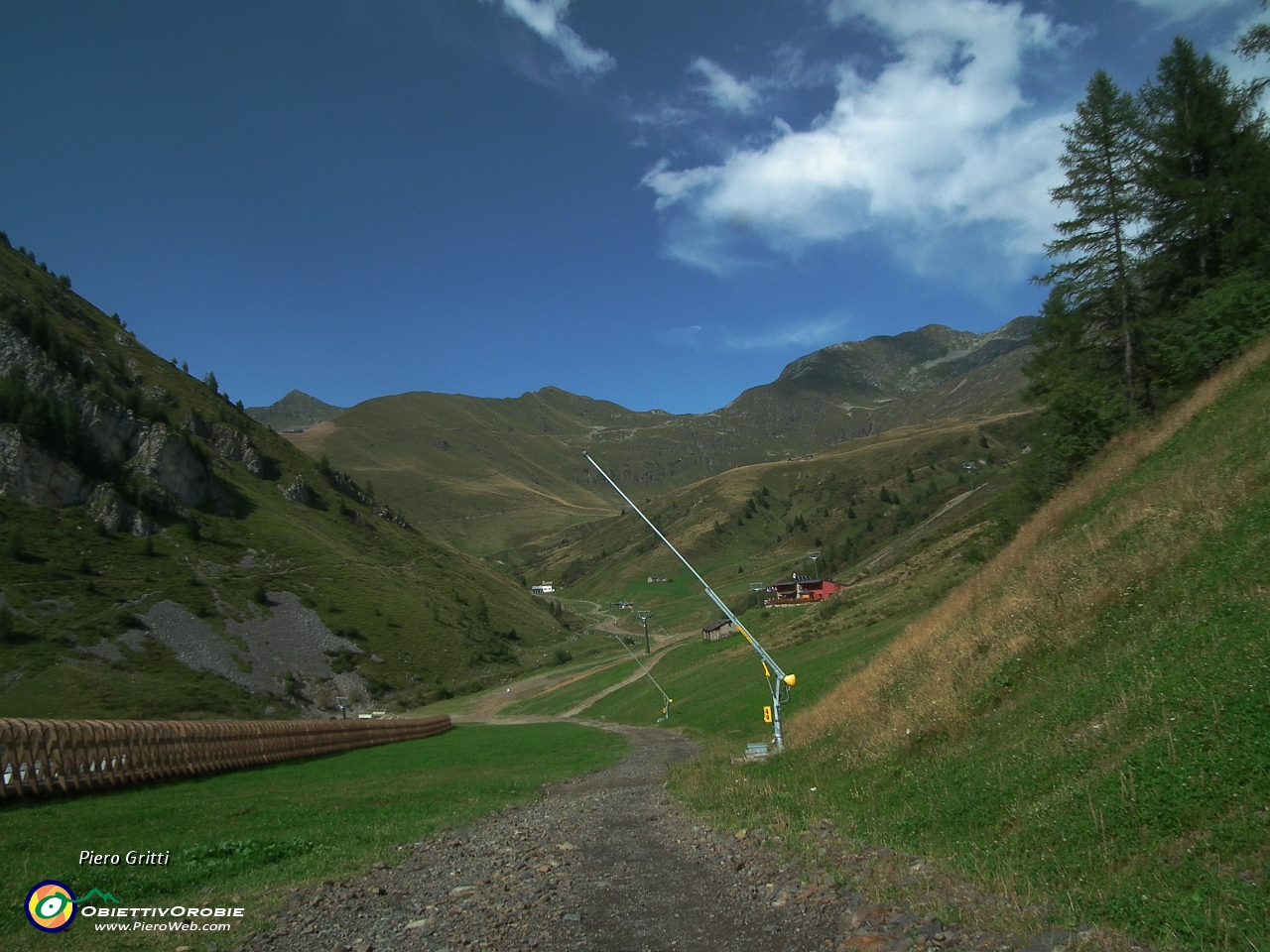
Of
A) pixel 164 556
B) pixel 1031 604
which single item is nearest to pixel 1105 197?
pixel 1031 604

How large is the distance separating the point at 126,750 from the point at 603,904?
1885 cm

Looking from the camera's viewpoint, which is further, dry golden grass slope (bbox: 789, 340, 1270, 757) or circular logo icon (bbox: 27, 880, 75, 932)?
dry golden grass slope (bbox: 789, 340, 1270, 757)

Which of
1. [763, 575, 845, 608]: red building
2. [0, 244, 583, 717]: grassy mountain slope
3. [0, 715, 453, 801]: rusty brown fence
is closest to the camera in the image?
[0, 715, 453, 801]: rusty brown fence

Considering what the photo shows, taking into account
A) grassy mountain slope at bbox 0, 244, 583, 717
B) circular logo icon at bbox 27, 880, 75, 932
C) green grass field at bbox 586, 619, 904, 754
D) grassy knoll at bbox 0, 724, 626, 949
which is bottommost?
green grass field at bbox 586, 619, 904, 754

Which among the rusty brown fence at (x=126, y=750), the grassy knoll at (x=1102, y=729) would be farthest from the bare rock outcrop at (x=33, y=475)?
the grassy knoll at (x=1102, y=729)

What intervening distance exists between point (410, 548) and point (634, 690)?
118m

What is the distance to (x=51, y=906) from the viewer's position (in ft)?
30.5

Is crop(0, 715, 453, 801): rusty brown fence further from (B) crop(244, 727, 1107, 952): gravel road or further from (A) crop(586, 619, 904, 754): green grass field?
(A) crop(586, 619, 904, 754): green grass field

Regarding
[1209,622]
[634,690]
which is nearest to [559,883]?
[1209,622]

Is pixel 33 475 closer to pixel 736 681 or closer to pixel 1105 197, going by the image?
pixel 736 681

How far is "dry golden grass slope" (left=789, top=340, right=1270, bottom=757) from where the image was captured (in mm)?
13617

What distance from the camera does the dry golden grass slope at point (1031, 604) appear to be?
13.6 metres

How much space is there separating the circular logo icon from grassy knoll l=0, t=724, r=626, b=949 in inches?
5.7

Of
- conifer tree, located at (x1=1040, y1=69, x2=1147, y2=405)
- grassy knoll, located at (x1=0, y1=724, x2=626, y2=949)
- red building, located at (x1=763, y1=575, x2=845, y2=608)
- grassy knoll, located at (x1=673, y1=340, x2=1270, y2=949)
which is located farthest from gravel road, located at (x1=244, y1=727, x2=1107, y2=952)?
red building, located at (x1=763, y1=575, x2=845, y2=608)
